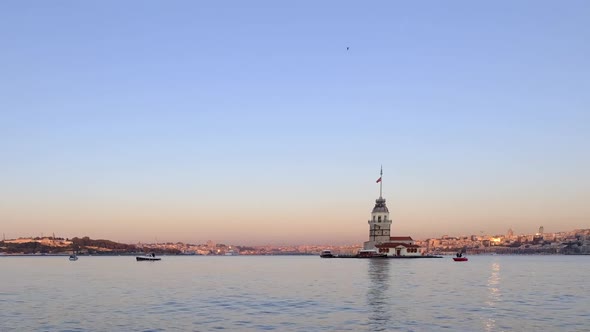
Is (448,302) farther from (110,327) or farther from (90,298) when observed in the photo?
(90,298)

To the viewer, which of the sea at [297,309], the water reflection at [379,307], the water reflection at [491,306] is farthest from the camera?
the water reflection at [491,306]

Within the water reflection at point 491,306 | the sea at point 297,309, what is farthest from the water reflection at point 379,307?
the water reflection at point 491,306

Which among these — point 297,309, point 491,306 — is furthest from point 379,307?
point 491,306

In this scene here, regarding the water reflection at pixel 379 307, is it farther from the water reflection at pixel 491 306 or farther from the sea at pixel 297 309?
the water reflection at pixel 491 306

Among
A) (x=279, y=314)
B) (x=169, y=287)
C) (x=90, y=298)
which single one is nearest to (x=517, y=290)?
(x=279, y=314)

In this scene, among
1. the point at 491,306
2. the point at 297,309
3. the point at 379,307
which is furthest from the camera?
the point at 491,306

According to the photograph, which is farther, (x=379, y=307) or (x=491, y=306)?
(x=491, y=306)

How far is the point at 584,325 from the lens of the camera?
40.2 meters

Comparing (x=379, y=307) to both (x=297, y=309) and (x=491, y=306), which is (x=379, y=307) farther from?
(x=491, y=306)

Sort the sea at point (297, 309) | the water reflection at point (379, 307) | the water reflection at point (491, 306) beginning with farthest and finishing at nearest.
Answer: the water reflection at point (491, 306)
the water reflection at point (379, 307)
the sea at point (297, 309)

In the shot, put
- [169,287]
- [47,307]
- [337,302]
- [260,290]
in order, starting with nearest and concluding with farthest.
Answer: [47,307] → [337,302] → [260,290] → [169,287]

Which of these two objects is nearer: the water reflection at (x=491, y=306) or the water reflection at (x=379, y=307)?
A: the water reflection at (x=379, y=307)

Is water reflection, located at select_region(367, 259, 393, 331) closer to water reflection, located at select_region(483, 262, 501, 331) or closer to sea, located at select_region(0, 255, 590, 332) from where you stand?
sea, located at select_region(0, 255, 590, 332)

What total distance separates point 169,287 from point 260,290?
13506 mm
